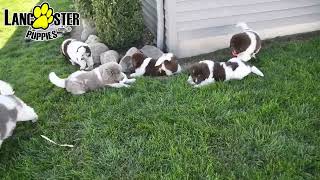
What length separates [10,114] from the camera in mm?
4539

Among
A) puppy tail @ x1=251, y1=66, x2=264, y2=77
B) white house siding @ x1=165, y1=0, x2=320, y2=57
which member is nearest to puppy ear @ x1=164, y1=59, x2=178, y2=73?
white house siding @ x1=165, y1=0, x2=320, y2=57

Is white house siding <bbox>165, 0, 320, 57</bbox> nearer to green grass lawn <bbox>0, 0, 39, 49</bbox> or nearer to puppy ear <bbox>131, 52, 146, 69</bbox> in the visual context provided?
puppy ear <bbox>131, 52, 146, 69</bbox>

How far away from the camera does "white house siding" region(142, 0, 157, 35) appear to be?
287 inches

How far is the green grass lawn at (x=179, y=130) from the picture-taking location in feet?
13.3

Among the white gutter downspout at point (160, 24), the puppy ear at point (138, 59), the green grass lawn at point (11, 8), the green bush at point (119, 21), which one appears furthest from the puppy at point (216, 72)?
the green grass lawn at point (11, 8)

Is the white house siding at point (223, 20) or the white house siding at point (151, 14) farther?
the white house siding at point (151, 14)

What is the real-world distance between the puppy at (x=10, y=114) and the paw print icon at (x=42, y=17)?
4.58 meters

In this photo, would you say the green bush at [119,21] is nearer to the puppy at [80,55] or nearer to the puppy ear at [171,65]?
the puppy at [80,55]

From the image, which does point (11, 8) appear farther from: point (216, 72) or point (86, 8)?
point (216, 72)

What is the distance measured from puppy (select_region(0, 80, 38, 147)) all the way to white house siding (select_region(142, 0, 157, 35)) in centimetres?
306

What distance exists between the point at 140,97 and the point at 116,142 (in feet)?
3.28

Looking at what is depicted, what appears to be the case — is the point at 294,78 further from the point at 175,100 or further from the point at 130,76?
the point at 130,76

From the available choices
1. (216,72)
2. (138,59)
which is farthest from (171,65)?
(216,72)

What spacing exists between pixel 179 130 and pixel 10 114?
1.84 m
